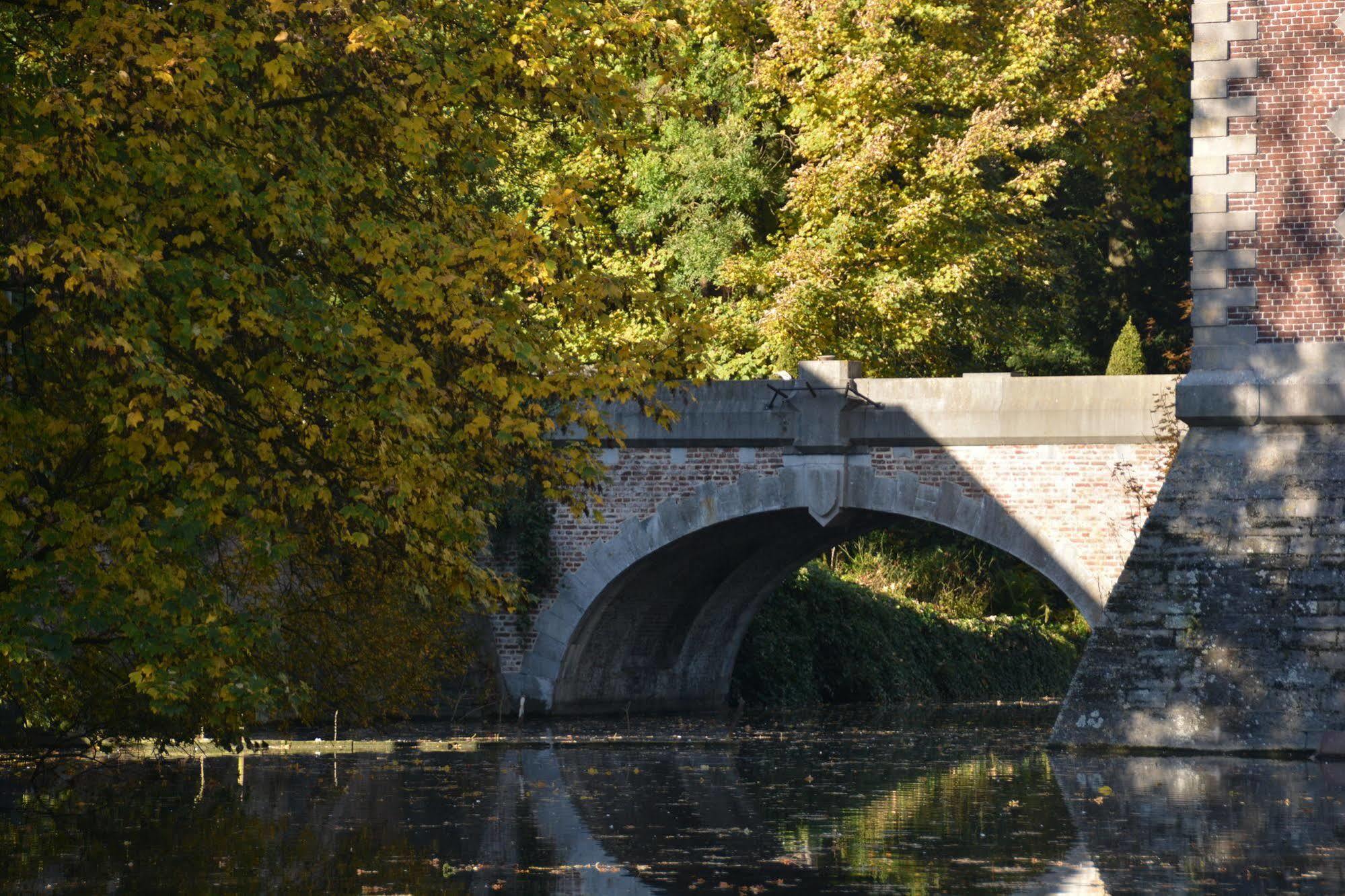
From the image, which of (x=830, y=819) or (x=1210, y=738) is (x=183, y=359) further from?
(x=1210, y=738)

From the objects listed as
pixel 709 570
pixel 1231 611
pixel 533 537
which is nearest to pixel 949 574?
pixel 709 570

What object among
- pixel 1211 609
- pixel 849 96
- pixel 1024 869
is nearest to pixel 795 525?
pixel 849 96

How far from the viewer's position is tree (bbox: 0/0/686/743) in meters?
8.18

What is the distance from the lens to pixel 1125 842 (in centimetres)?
895

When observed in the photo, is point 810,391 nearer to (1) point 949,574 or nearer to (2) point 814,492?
(2) point 814,492

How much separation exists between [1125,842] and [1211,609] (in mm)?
5390

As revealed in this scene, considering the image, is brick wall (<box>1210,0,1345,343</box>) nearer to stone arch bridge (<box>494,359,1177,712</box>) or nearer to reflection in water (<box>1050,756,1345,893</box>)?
stone arch bridge (<box>494,359,1177,712</box>)

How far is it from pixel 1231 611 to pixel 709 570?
8848 mm

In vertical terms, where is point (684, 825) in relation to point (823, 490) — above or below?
below

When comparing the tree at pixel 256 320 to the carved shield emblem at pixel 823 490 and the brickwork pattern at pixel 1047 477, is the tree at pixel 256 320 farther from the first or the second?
the carved shield emblem at pixel 823 490

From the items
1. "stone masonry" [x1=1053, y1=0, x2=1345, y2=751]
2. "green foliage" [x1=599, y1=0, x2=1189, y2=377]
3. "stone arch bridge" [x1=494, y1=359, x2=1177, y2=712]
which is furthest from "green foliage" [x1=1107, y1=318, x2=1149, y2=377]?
"stone masonry" [x1=1053, y1=0, x2=1345, y2=751]

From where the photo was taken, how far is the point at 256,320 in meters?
8.52

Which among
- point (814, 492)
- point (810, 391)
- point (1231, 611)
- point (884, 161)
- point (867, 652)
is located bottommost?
point (867, 652)

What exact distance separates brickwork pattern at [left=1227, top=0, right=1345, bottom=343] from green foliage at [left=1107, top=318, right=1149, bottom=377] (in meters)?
12.1
